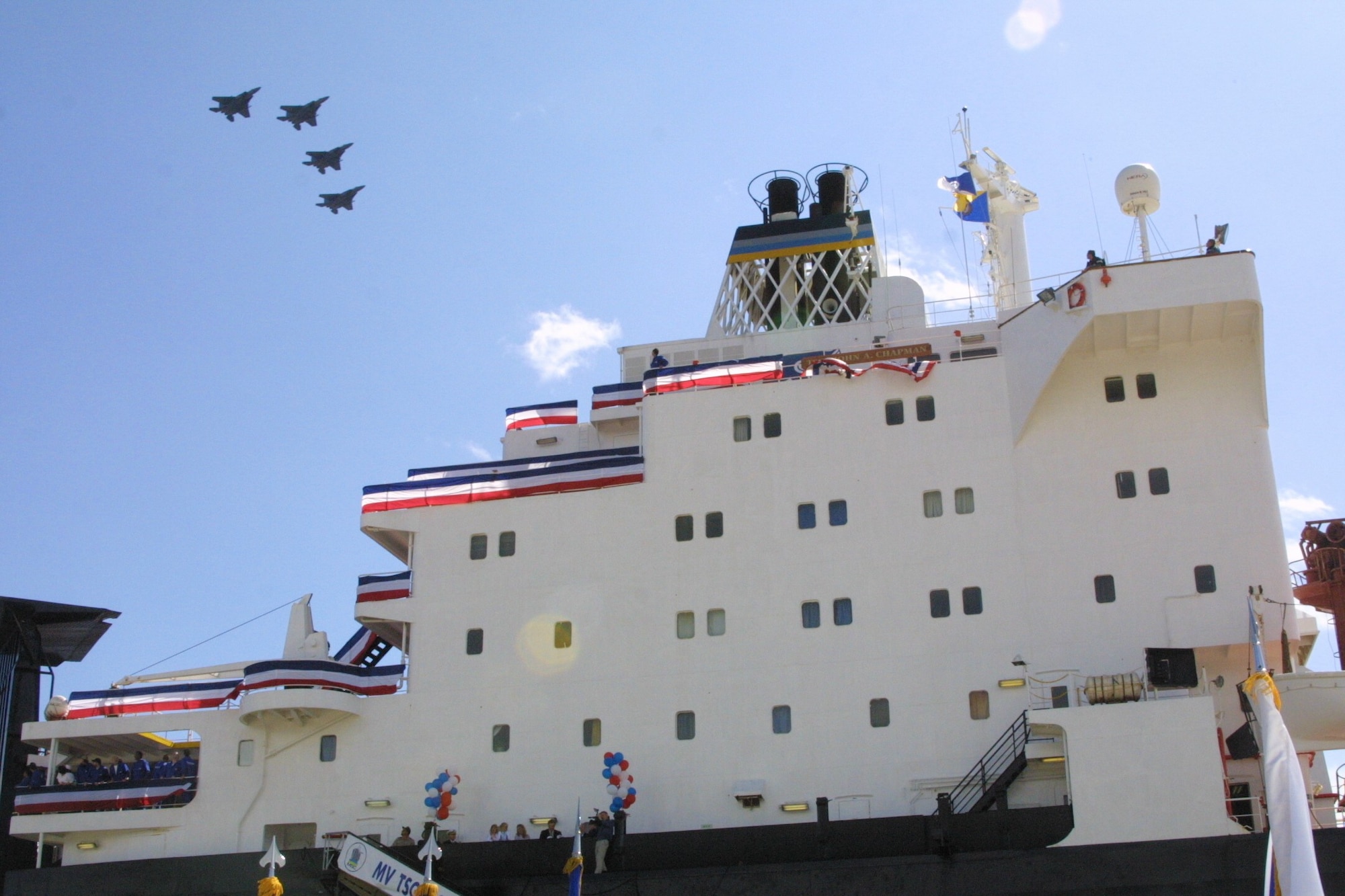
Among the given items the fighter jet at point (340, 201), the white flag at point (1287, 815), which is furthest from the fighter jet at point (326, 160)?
the white flag at point (1287, 815)

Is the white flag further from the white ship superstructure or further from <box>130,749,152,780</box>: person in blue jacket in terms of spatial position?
<box>130,749,152,780</box>: person in blue jacket

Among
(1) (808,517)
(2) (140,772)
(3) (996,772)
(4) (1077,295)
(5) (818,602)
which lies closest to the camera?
(3) (996,772)

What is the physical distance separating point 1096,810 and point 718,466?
7422 mm

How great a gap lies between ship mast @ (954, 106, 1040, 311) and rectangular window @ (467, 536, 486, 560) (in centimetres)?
984

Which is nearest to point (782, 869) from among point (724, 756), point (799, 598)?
point (724, 756)

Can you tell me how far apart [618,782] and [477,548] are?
15.4 ft

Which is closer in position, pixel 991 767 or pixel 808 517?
pixel 991 767

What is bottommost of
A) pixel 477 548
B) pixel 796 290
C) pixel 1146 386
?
pixel 477 548

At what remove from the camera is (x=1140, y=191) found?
→ 20672mm

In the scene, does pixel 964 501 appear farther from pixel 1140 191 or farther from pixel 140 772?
pixel 140 772

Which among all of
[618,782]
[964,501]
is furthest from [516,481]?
[964,501]

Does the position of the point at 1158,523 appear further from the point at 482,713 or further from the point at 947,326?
the point at 482,713

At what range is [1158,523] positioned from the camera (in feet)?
61.8

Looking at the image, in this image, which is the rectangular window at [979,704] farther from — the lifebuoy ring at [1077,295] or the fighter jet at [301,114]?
the fighter jet at [301,114]
